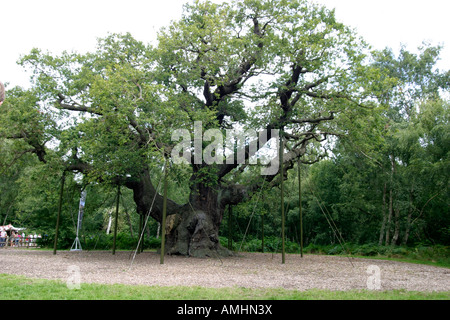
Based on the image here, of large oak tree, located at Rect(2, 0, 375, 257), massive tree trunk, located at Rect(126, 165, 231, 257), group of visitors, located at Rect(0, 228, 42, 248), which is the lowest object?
group of visitors, located at Rect(0, 228, 42, 248)

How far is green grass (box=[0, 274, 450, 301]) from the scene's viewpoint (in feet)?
19.3

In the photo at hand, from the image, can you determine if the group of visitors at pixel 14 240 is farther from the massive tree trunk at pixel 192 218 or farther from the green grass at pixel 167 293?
the green grass at pixel 167 293

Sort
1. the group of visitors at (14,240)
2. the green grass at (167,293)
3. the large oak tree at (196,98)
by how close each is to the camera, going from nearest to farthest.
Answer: the green grass at (167,293) < the large oak tree at (196,98) < the group of visitors at (14,240)

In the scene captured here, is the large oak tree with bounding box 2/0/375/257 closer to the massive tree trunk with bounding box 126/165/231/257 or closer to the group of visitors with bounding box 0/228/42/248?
the massive tree trunk with bounding box 126/165/231/257

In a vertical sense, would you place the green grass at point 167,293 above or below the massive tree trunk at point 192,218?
below

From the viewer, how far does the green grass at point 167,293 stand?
5.88 metres

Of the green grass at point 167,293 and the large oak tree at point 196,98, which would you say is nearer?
the green grass at point 167,293

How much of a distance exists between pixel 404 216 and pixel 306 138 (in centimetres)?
1075

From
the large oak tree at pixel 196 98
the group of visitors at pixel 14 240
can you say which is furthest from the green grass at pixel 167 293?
the group of visitors at pixel 14 240

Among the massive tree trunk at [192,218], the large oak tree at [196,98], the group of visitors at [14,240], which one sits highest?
the large oak tree at [196,98]

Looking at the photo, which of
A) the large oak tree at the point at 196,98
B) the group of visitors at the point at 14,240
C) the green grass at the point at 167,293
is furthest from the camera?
the group of visitors at the point at 14,240

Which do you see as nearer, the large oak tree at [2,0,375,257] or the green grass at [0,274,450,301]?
the green grass at [0,274,450,301]

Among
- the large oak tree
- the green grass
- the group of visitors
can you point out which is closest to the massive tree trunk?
the large oak tree
